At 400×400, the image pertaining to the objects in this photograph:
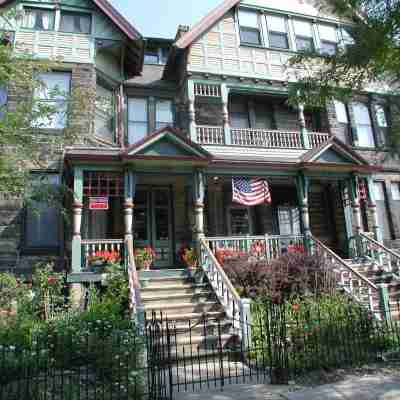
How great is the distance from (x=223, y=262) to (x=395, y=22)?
278 inches

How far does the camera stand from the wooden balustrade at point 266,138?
45.4 ft

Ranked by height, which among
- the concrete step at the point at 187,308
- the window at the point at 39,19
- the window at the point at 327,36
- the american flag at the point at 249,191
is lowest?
the concrete step at the point at 187,308

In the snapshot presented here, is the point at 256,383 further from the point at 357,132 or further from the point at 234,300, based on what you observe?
the point at 357,132

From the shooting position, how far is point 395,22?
7344mm

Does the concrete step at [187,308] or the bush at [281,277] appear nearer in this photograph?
the concrete step at [187,308]

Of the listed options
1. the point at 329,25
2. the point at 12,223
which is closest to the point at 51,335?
the point at 12,223

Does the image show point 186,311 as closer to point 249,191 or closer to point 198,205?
point 198,205

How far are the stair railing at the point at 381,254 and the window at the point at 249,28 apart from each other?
9351 millimetres

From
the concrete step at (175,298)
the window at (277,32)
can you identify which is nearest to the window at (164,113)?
the window at (277,32)

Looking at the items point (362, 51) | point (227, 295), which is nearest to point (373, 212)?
point (362, 51)

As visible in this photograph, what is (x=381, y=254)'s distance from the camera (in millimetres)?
11719

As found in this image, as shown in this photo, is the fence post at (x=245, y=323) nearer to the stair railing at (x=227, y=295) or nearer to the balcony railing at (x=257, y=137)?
the stair railing at (x=227, y=295)

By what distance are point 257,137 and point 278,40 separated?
5153mm

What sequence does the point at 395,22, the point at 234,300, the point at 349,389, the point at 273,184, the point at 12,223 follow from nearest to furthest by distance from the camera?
1. the point at 349,389
2. the point at 395,22
3. the point at 234,300
4. the point at 12,223
5. the point at 273,184
